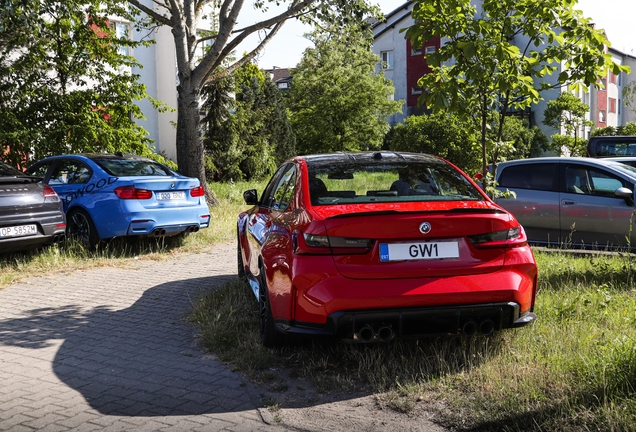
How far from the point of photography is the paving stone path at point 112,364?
418cm

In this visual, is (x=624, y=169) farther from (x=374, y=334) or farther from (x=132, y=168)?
(x=132, y=168)

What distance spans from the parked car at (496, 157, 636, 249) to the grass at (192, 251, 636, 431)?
3.20 meters

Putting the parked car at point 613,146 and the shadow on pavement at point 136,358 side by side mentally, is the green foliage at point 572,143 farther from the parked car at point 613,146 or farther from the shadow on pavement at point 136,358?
the shadow on pavement at point 136,358

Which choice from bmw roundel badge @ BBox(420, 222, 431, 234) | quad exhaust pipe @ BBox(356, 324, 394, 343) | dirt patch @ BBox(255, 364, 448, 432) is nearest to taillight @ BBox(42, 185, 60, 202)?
dirt patch @ BBox(255, 364, 448, 432)

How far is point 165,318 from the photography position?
6.84 m

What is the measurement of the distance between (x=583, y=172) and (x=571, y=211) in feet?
2.07

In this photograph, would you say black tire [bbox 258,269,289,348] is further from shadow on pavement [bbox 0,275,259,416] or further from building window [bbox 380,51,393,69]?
building window [bbox 380,51,393,69]

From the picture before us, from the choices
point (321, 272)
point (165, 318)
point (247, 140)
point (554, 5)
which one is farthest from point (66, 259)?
point (247, 140)

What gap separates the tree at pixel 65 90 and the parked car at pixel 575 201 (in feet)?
31.7

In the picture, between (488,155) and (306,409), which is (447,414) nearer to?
(306,409)

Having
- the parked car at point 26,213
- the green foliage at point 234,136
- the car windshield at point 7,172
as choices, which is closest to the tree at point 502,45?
the parked car at point 26,213

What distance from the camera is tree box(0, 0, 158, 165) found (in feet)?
50.9

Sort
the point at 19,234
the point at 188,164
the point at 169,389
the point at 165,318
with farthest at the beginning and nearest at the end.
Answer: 1. the point at 188,164
2. the point at 19,234
3. the point at 165,318
4. the point at 169,389

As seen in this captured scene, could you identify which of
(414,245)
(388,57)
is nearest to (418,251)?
(414,245)
